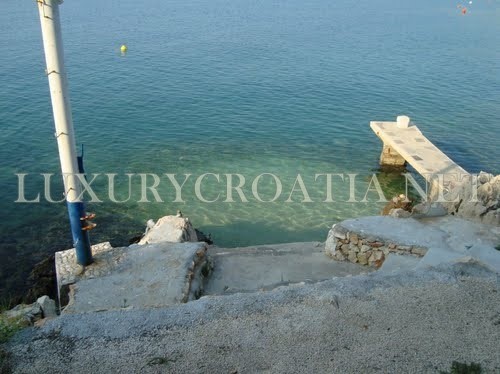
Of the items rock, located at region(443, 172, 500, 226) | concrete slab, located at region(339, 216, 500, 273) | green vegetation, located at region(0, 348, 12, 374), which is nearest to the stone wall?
concrete slab, located at region(339, 216, 500, 273)

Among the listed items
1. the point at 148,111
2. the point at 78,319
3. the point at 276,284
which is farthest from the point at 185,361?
the point at 148,111

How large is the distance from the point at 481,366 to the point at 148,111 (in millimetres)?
26086

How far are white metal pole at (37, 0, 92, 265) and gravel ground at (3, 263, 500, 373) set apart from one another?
3.85 meters

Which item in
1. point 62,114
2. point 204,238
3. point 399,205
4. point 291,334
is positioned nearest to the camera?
point 291,334

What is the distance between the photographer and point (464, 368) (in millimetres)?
6668

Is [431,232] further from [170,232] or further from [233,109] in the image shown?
[233,109]

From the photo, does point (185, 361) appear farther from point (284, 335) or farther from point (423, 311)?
point (423, 311)

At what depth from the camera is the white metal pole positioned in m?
9.50

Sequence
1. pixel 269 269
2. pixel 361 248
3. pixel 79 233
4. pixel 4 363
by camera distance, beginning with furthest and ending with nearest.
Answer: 1. pixel 361 248
2. pixel 269 269
3. pixel 79 233
4. pixel 4 363

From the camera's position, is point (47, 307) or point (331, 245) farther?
point (331, 245)

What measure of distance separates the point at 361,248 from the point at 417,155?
37.1ft

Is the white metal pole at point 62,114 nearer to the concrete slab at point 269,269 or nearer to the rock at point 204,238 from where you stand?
the concrete slab at point 269,269

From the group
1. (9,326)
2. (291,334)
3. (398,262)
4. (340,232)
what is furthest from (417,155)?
(9,326)

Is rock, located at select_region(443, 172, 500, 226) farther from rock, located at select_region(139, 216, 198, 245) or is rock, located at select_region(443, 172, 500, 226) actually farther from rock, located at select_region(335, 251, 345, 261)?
rock, located at select_region(139, 216, 198, 245)
